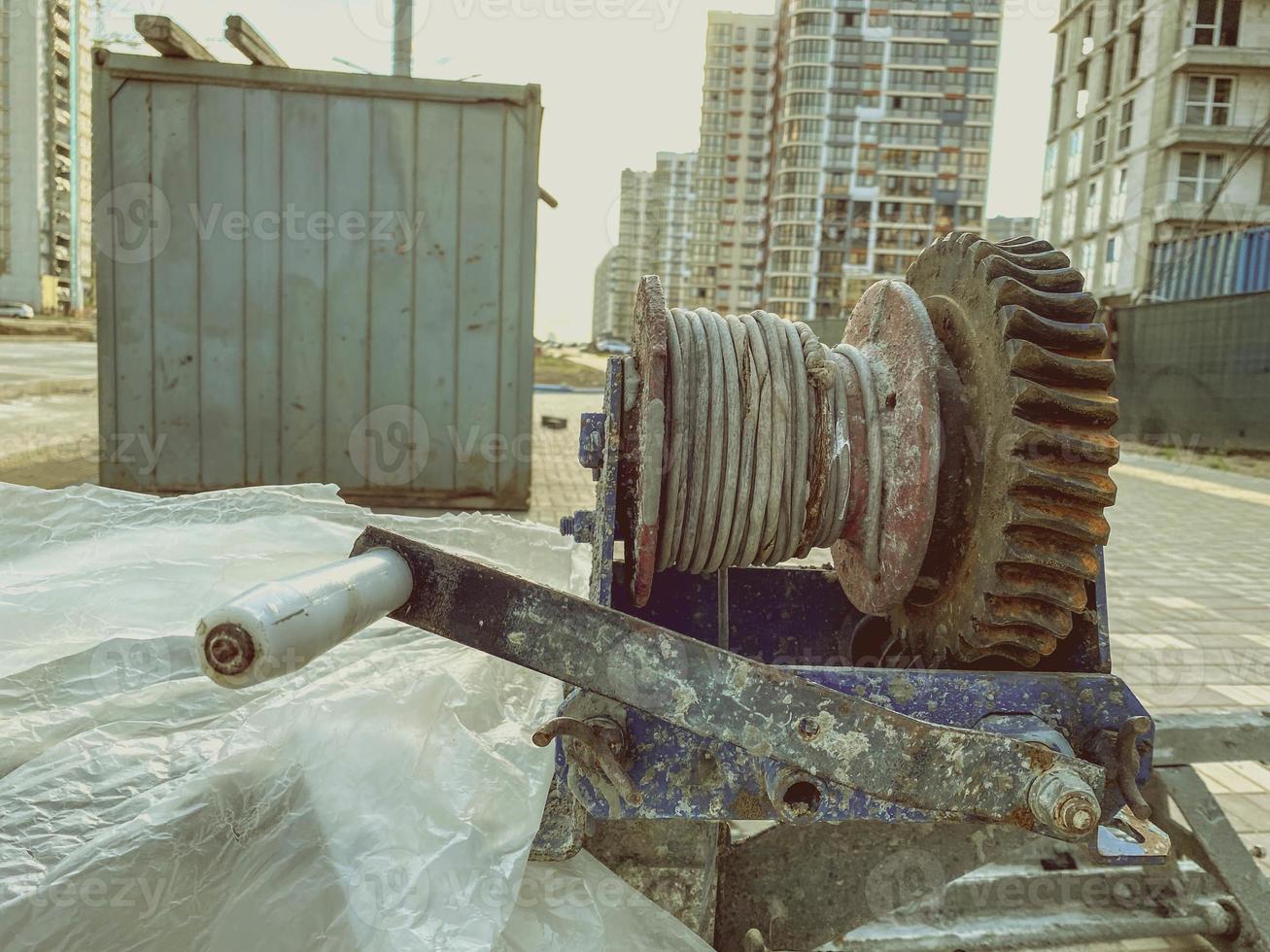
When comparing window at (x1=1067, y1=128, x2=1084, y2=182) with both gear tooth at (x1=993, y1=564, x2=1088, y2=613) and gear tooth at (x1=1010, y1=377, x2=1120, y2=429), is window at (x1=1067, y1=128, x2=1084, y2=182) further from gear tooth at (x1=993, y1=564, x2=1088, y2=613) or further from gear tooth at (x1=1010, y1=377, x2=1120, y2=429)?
gear tooth at (x1=993, y1=564, x2=1088, y2=613)

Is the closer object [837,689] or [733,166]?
[837,689]

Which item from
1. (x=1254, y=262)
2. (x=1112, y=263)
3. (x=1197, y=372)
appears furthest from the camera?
(x=1112, y=263)

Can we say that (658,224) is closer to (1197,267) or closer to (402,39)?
(1197,267)

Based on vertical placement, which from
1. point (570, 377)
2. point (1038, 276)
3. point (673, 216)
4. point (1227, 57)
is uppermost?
point (673, 216)

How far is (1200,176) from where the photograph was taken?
3641cm

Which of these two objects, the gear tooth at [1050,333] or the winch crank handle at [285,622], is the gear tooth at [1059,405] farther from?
the winch crank handle at [285,622]

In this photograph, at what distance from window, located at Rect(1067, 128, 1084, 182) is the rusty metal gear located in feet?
154

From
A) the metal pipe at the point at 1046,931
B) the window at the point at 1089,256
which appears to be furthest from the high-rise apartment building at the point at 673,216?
the metal pipe at the point at 1046,931

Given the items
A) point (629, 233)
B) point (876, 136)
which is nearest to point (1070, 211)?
point (876, 136)

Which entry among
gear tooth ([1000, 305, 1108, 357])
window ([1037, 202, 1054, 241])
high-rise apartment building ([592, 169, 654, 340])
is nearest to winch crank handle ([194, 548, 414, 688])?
gear tooth ([1000, 305, 1108, 357])

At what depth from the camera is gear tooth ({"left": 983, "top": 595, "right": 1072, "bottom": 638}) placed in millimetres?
1946

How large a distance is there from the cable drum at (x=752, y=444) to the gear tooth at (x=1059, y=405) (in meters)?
0.38

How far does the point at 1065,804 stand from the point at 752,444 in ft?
3.14

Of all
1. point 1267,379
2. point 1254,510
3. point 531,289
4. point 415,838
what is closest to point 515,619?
point 415,838
